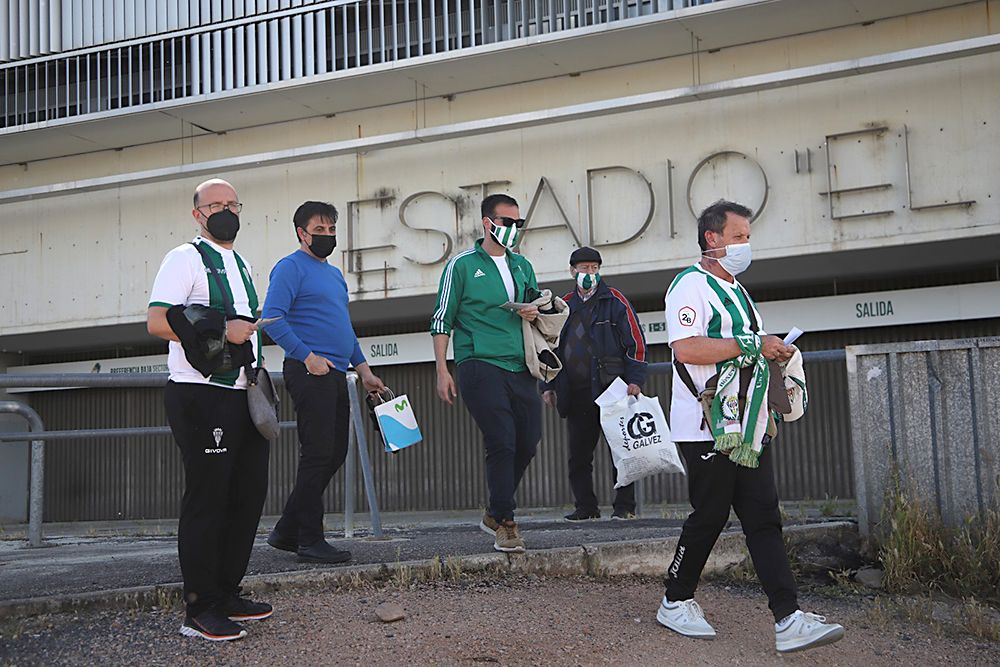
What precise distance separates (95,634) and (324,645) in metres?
0.98

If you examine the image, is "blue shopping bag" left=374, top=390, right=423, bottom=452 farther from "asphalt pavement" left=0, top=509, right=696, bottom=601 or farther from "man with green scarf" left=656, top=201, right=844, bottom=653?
"man with green scarf" left=656, top=201, right=844, bottom=653

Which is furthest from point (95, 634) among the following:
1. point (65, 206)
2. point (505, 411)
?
point (65, 206)

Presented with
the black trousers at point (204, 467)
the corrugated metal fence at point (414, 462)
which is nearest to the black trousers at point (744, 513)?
the black trousers at point (204, 467)

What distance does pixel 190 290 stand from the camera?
4605 millimetres

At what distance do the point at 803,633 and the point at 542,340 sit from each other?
2.32m

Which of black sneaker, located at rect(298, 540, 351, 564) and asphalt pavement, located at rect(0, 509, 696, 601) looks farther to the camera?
black sneaker, located at rect(298, 540, 351, 564)

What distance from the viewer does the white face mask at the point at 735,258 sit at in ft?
16.3

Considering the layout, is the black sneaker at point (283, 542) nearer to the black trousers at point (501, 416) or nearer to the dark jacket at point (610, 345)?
the black trousers at point (501, 416)

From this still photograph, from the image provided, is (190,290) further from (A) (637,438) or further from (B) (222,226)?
(A) (637,438)

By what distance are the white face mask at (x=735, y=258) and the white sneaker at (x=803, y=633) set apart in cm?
151

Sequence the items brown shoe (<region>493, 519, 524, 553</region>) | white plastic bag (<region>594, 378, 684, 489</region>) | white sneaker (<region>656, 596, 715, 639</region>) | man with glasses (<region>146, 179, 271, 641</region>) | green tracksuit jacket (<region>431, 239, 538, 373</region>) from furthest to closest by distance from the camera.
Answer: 1. white plastic bag (<region>594, 378, 684, 489</region>)
2. green tracksuit jacket (<region>431, 239, 538, 373</region>)
3. brown shoe (<region>493, 519, 524, 553</region>)
4. white sneaker (<region>656, 596, 715, 639</region>)
5. man with glasses (<region>146, 179, 271, 641</region>)

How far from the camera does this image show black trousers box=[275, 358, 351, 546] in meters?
5.82

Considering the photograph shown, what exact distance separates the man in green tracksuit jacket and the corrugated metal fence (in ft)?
24.0

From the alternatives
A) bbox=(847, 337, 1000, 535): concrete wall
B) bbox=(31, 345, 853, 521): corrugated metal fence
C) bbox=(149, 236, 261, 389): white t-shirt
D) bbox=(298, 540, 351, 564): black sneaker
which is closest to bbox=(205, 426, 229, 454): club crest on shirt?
bbox=(149, 236, 261, 389): white t-shirt
